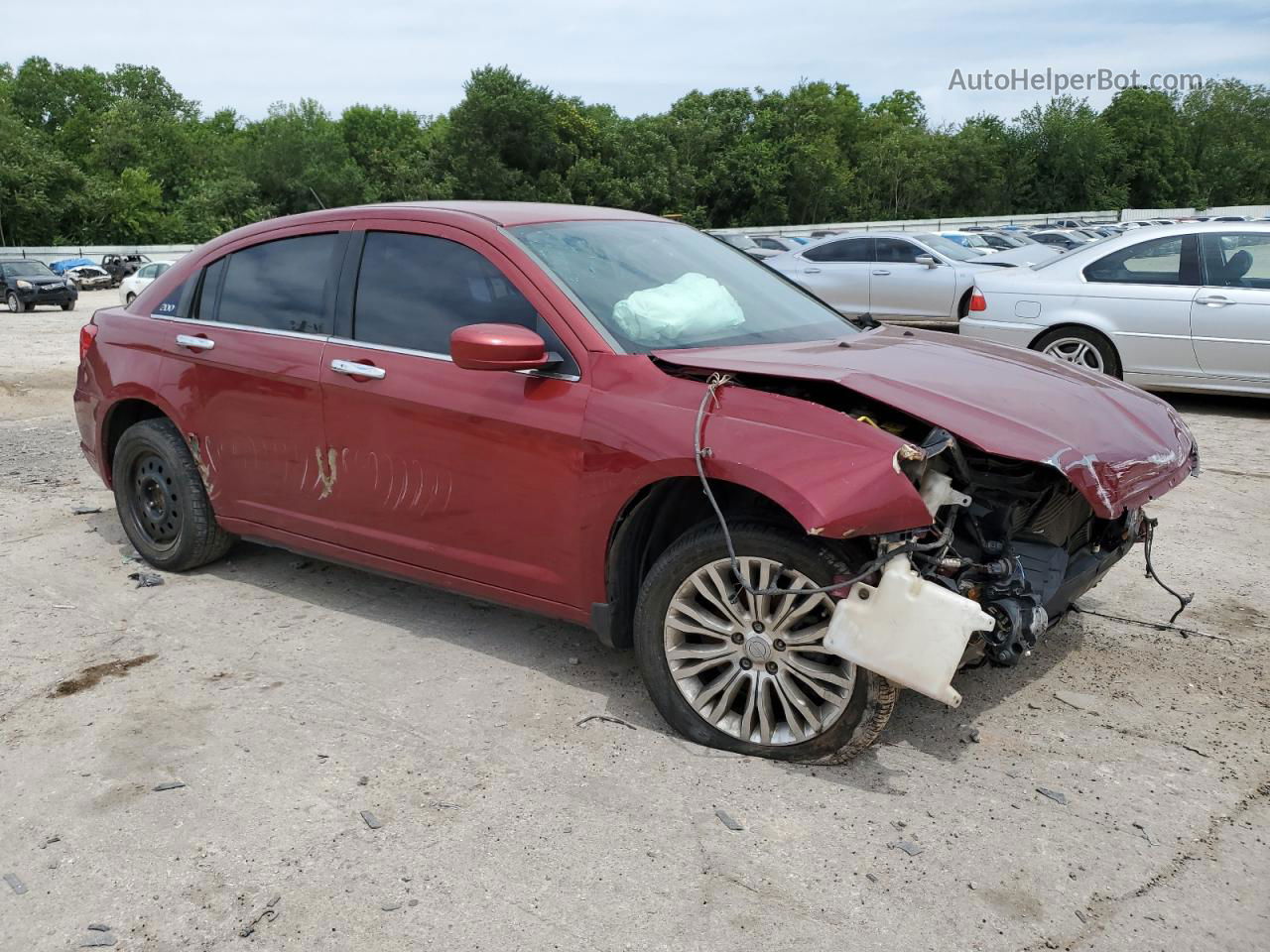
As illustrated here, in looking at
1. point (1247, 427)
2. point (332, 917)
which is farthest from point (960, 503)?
point (1247, 427)

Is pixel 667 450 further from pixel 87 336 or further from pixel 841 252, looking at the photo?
pixel 841 252

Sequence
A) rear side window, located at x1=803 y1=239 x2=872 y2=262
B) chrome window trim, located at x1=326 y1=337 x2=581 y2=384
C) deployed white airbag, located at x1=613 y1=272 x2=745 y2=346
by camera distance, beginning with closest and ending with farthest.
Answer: chrome window trim, located at x1=326 y1=337 x2=581 y2=384, deployed white airbag, located at x1=613 y1=272 x2=745 y2=346, rear side window, located at x1=803 y1=239 x2=872 y2=262

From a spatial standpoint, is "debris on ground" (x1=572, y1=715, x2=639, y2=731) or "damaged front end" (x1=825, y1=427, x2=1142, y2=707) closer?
"damaged front end" (x1=825, y1=427, x2=1142, y2=707)

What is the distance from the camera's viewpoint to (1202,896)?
2900mm

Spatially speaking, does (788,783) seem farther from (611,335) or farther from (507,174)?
(507,174)

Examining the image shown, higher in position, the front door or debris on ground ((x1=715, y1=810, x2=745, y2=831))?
the front door

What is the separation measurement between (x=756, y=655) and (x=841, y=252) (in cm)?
1293

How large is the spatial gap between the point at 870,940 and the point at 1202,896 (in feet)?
2.94

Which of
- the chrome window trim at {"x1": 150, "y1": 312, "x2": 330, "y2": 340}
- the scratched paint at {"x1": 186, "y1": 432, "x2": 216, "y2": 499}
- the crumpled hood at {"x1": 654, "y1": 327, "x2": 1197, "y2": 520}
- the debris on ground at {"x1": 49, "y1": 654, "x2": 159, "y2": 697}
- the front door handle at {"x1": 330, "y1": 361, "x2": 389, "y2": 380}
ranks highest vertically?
the chrome window trim at {"x1": 150, "y1": 312, "x2": 330, "y2": 340}

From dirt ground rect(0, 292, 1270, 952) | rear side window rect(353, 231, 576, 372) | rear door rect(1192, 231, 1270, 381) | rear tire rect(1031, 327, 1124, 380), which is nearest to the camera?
dirt ground rect(0, 292, 1270, 952)

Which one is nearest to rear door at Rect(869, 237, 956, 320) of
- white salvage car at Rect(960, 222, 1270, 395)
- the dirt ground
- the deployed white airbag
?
white salvage car at Rect(960, 222, 1270, 395)

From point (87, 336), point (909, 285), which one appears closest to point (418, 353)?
point (87, 336)

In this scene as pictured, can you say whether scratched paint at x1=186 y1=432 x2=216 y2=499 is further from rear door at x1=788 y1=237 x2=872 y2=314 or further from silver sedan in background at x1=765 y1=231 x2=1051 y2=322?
rear door at x1=788 y1=237 x2=872 y2=314

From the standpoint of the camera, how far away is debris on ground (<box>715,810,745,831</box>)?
3.23 metres
